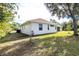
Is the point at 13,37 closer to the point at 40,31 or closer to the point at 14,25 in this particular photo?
the point at 14,25

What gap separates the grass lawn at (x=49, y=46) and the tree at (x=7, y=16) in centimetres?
24

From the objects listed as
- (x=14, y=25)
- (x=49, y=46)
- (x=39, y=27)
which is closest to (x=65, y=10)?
(x=39, y=27)

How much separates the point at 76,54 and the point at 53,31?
21.1 inches

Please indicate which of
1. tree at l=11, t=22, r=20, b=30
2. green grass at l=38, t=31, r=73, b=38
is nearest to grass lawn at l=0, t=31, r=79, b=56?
green grass at l=38, t=31, r=73, b=38

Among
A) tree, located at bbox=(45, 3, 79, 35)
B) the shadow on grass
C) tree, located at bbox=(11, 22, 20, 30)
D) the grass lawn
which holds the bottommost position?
the grass lawn

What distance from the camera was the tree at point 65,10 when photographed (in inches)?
106

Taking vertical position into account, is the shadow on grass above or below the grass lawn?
above

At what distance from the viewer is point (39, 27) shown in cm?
275

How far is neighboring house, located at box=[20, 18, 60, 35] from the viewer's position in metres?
2.72

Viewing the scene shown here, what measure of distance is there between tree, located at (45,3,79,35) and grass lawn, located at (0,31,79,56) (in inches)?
7.7

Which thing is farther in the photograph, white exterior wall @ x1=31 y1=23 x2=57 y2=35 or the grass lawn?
white exterior wall @ x1=31 y1=23 x2=57 y2=35

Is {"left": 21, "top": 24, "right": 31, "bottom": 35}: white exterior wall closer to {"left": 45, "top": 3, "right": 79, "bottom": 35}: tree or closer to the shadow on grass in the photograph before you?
the shadow on grass

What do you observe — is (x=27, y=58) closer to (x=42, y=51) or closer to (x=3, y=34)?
(x=42, y=51)

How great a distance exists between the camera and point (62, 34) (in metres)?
2.73
